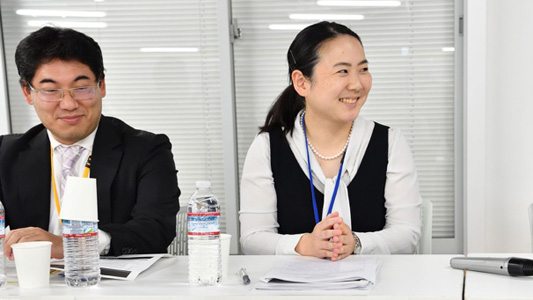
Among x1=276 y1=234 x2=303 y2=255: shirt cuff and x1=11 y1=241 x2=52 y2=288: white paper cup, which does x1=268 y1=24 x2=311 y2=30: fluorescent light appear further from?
x1=11 y1=241 x2=52 y2=288: white paper cup

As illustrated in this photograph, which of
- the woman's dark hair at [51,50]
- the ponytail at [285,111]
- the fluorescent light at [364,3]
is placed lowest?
the ponytail at [285,111]

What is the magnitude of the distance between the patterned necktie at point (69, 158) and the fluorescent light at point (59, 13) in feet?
5.31

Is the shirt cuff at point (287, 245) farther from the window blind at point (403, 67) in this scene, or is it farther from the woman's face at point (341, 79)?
the window blind at point (403, 67)

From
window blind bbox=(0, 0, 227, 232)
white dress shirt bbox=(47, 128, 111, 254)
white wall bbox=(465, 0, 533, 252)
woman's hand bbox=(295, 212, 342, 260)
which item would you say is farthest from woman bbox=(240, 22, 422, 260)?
window blind bbox=(0, 0, 227, 232)

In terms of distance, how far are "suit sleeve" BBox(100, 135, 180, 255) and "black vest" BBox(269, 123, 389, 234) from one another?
387 mm

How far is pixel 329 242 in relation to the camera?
1849 mm

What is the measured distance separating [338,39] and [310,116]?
0.30 meters

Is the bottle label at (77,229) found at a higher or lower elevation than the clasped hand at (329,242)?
higher

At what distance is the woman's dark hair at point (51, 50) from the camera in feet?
6.97

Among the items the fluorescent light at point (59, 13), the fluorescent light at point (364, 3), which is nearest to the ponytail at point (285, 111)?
the fluorescent light at point (364, 3)

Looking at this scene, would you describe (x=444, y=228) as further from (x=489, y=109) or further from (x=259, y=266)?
(x=259, y=266)

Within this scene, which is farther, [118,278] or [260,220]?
[260,220]

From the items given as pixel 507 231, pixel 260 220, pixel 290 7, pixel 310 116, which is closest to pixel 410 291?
pixel 260 220

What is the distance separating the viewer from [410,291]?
1.48 m
